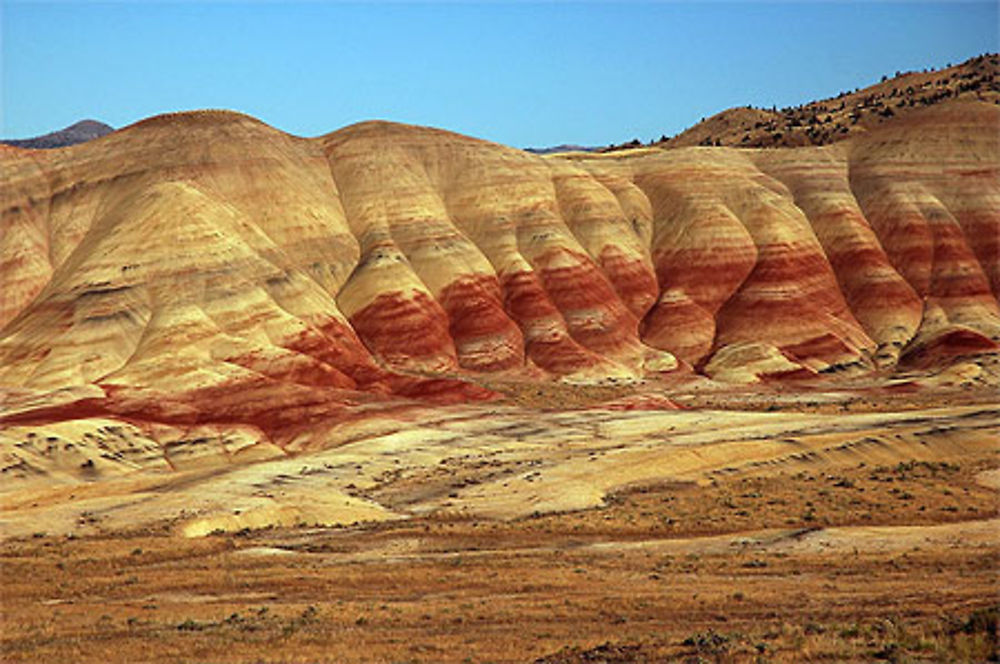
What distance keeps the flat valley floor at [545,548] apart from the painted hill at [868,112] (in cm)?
8037

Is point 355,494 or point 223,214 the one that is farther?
point 223,214

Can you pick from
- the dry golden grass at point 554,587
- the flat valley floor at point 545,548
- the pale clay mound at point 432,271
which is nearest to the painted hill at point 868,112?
the pale clay mound at point 432,271

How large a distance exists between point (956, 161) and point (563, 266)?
51.0 m

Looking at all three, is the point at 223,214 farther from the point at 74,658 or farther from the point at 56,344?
the point at 74,658

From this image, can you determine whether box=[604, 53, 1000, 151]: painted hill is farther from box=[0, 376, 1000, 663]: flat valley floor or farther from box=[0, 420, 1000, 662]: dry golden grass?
box=[0, 420, 1000, 662]: dry golden grass

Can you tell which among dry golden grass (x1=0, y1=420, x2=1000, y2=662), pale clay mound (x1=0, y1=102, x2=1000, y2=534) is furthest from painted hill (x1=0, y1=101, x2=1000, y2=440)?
dry golden grass (x1=0, y1=420, x2=1000, y2=662)

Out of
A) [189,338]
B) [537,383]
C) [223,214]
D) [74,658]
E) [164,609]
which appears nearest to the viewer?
[74,658]

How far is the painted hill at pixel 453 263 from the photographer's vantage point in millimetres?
102000

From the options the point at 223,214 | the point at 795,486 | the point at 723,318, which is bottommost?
the point at 795,486

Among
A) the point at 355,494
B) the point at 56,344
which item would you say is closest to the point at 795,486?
the point at 355,494

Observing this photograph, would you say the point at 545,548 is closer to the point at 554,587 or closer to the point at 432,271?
the point at 554,587

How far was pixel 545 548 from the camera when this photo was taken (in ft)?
154

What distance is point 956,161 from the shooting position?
449 feet

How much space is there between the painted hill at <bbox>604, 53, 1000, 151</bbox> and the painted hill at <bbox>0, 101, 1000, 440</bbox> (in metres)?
12.0
